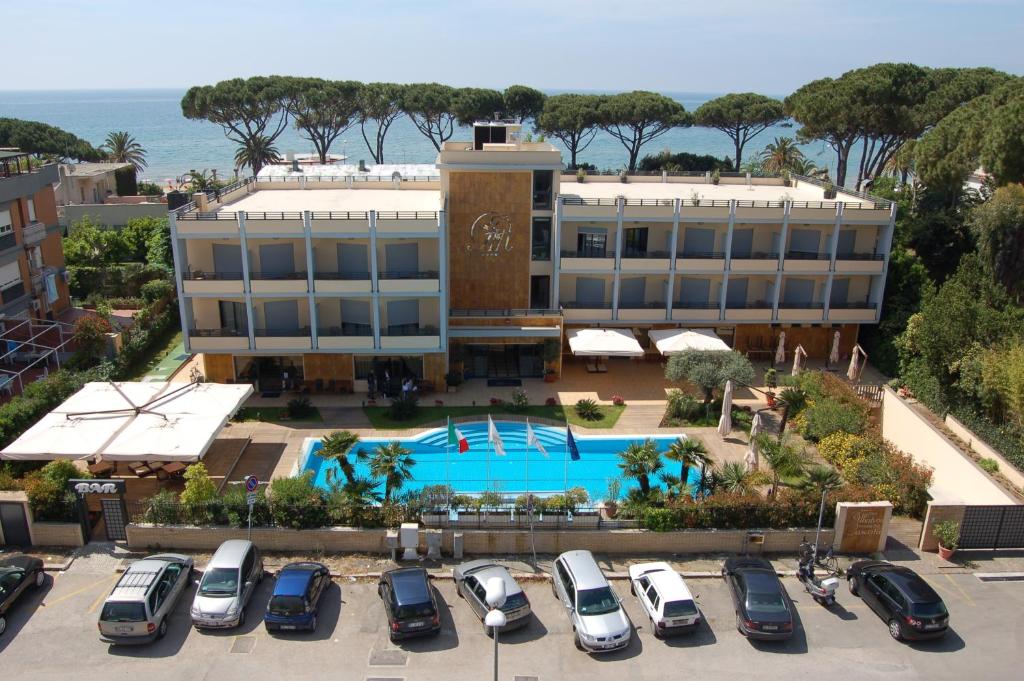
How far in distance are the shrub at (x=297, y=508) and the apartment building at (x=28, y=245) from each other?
22.2 meters

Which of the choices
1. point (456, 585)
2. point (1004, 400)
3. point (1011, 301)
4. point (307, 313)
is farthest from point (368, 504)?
point (1011, 301)

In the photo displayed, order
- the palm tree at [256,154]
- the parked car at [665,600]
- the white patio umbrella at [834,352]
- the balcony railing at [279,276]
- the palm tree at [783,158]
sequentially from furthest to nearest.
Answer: the palm tree at [256,154] → the palm tree at [783,158] → the white patio umbrella at [834,352] → the balcony railing at [279,276] → the parked car at [665,600]

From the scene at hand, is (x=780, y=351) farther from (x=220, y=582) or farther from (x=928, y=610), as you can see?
(x=220, y=582)

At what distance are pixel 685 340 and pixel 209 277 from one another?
24.0 m

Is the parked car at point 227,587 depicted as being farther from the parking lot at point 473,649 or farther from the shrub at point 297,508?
the shrub at point 297,508

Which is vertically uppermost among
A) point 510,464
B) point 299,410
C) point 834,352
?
point 834,352

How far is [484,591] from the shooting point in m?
21.1

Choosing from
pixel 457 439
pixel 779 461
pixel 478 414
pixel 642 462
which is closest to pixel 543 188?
pixel 478 414

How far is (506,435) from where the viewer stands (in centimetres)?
3394

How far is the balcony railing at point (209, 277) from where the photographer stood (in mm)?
35688

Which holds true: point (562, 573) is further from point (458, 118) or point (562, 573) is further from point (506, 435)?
point (458, 118)

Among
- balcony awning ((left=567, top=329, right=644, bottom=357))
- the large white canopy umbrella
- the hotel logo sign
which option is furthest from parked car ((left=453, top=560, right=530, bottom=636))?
the large white canopy umbrella

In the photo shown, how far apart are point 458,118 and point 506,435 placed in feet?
209

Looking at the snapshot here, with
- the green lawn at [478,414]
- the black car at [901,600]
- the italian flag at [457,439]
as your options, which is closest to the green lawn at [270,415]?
the green lawn at [478,414]
